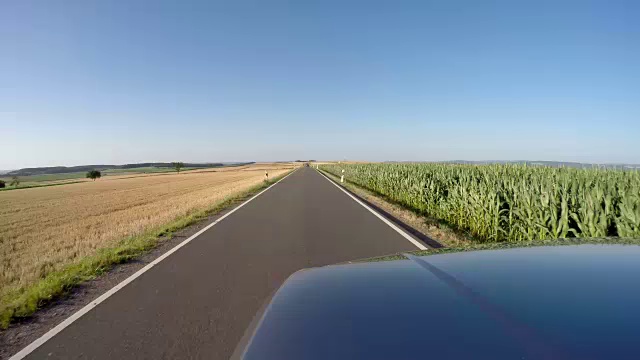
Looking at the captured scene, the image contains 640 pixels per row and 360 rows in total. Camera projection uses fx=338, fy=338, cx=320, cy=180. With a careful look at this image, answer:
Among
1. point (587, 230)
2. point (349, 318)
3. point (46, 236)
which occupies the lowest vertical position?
point (46, 236)

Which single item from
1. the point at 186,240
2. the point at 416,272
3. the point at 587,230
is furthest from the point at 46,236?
the point at 587,230

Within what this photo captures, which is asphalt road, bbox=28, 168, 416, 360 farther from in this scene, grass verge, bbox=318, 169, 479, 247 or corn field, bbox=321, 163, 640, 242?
corn field, bbox=321, 163, 640, 242

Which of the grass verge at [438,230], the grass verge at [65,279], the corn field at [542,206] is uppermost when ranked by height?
the corn field at [542,206]

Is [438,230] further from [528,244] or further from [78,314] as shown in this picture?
[78,314]

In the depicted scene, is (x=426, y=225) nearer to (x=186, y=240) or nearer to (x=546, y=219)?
(x=546, y=219)

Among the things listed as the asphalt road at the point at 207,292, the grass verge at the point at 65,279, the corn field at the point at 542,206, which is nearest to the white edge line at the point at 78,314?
the asphalt road at the point at 207,292

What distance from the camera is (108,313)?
3.96 meters

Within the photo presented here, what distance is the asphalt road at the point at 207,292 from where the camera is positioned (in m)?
3.15

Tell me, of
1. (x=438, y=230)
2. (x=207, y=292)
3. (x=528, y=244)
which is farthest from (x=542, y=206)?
(x=207, y=292)

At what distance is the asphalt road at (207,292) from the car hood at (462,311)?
4.86 ft

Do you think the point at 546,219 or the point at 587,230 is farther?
the point at 546,219

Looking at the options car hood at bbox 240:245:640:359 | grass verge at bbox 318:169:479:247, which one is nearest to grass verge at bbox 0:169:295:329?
car hood at bbox 240:245:640:359

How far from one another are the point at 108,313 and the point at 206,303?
1.10 m

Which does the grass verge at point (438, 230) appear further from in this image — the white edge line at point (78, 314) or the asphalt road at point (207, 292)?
the white edge line at point (78, 314)
